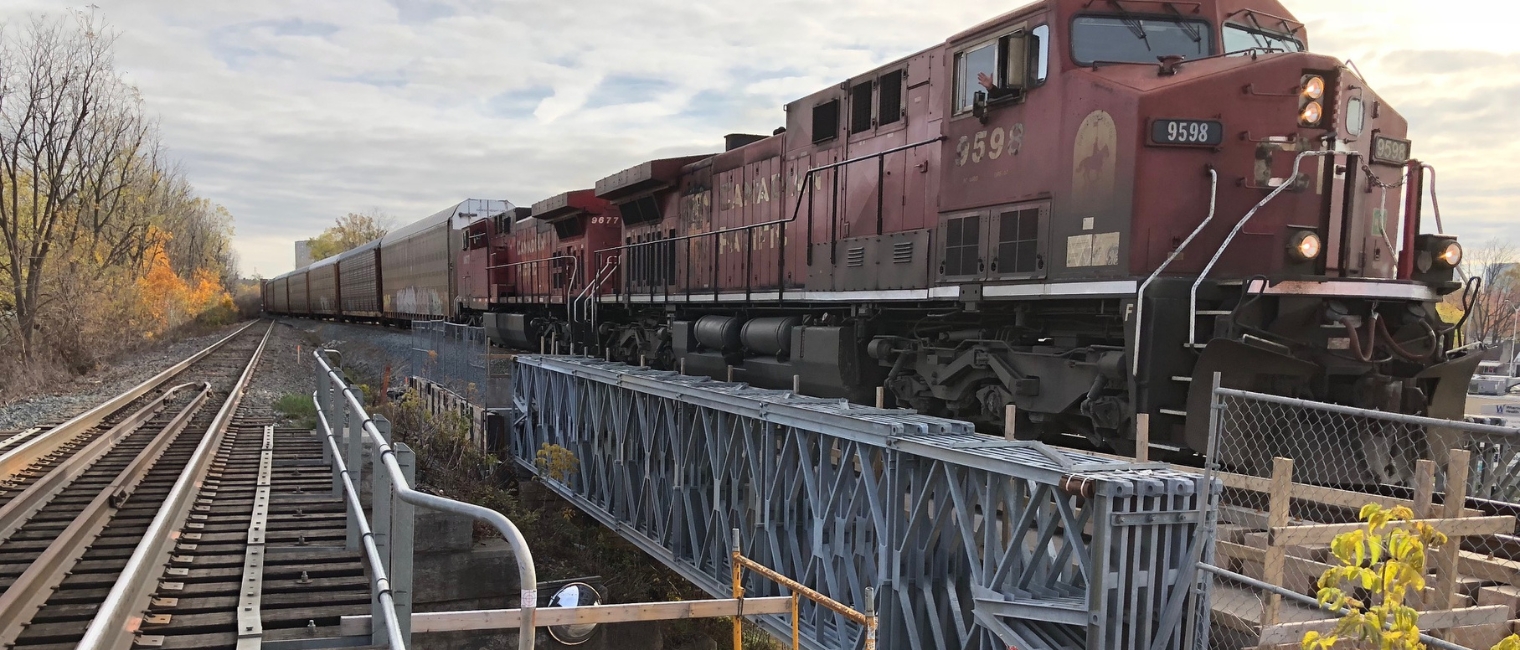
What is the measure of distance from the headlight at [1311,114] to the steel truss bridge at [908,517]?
342 cm

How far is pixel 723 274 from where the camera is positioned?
1308 cm

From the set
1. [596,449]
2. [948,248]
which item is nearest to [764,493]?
[948,248]

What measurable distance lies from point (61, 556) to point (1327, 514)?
868cm

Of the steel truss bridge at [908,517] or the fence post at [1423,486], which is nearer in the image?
the steel truss bridge at [908,517]

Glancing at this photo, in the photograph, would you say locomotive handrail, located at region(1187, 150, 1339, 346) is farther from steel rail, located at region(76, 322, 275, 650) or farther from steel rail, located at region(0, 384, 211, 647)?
steel rail, located at region(0, 384, 211, 647)

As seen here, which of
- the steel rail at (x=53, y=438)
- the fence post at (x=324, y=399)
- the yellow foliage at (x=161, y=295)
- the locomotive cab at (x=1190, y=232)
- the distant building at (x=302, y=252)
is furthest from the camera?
the distant building at (x=302, y=252)

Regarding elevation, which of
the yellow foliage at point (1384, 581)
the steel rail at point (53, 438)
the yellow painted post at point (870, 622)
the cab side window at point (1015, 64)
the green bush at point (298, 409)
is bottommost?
the green bush at point (298, 409)

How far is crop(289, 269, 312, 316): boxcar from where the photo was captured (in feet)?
181

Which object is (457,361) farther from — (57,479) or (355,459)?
(355,459)

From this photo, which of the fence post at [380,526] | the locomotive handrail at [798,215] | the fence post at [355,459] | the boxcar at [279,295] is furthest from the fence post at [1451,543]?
the boxcar at [279,295]

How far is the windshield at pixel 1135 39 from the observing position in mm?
7508

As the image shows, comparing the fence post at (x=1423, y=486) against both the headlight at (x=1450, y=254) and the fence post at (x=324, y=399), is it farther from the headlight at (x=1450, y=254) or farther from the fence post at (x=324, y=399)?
the fence post at (x=324, y=399)

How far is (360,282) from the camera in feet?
131

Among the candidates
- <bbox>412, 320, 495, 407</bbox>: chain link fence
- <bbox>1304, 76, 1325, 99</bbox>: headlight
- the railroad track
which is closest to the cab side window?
<bbox>1304, 76, 1325, 99</bbox>: headlight
